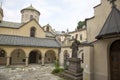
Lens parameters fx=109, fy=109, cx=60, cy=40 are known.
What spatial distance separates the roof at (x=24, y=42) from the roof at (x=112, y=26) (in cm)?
1597

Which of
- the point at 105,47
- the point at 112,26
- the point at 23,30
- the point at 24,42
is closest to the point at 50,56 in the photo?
the point at 24,42

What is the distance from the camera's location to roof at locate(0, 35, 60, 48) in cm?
1957

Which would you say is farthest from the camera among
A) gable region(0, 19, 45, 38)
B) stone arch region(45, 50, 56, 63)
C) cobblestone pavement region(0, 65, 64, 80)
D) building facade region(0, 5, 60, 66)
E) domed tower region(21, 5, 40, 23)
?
domed tower region(21, 5, 40, 23)

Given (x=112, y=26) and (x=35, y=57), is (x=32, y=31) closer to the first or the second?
(x=35, y=57)

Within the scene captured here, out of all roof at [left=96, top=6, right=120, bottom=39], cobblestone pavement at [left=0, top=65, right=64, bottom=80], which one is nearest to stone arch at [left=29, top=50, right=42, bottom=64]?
cobblestone pavement at [left=0, top=65, right=64, bottom=80]

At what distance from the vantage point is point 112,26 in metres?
7.12

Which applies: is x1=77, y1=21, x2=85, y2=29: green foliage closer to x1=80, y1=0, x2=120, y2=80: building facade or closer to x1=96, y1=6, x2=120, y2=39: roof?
x1=80, y1=0, x2=120, y2=80: building facade

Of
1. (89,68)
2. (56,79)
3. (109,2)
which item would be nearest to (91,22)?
(109,2)

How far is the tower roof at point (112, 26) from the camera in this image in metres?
6.66

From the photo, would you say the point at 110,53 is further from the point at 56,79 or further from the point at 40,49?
the point at 40,49

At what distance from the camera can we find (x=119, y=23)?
6973 millimetres

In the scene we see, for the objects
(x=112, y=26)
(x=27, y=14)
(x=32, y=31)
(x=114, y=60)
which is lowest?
(x=114, y=60)

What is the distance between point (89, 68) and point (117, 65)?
2.09 meters

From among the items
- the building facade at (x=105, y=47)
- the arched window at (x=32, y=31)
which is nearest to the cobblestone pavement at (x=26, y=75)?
the building facade at (x=105, y=47)
